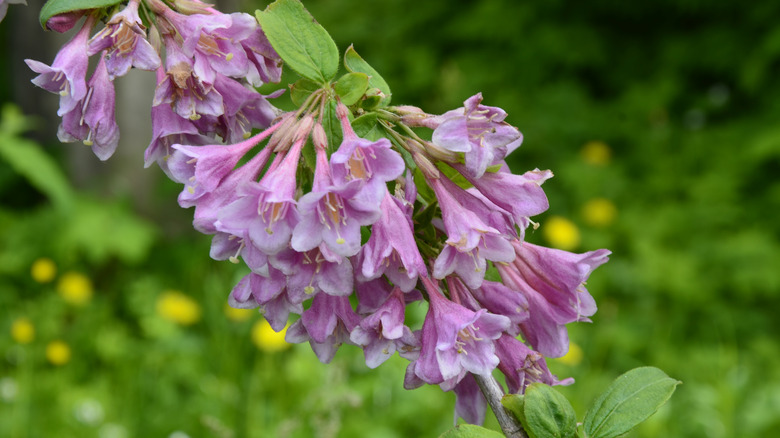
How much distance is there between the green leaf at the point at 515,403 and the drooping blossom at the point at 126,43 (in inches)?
20.0

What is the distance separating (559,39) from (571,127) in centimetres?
53

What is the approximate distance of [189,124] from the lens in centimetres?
86

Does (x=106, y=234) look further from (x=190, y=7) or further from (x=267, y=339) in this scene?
(x=190, y=7)

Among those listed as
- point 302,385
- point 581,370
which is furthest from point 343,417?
point 581,370

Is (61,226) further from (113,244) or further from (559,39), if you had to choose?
(559,39)

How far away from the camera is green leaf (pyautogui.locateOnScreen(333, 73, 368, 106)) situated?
798 millimetres

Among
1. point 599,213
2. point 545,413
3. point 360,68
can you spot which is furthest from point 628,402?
point 599,213

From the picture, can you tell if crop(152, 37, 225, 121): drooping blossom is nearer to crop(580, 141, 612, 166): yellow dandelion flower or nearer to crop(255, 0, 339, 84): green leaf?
crop(255, 0, 339, 84): green leaf

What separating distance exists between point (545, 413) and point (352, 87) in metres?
0.39

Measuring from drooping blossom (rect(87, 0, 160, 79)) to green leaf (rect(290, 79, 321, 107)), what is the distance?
0.15 metres

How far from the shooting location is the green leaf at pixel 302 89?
2.78 ft

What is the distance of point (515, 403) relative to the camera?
0.78m

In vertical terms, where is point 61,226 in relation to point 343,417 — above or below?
below

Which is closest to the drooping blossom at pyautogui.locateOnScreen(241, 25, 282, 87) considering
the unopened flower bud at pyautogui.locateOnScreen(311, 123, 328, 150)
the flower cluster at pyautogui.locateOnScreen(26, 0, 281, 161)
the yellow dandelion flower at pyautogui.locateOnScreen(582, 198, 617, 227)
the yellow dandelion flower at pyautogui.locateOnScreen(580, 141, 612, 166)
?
the flower cluster at pyautogui.locateOnScreen(26, 0, 281, 161)
